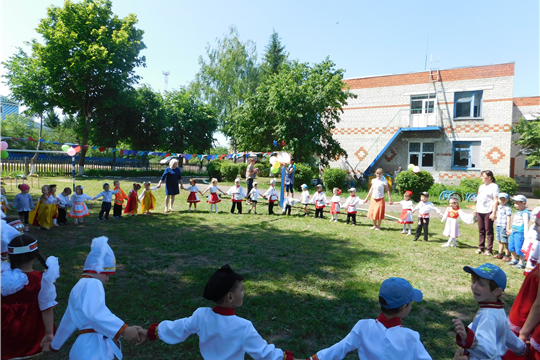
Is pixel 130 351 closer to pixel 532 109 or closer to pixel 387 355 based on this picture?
pixel 387 355

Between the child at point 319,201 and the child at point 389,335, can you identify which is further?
the child at point 319,201

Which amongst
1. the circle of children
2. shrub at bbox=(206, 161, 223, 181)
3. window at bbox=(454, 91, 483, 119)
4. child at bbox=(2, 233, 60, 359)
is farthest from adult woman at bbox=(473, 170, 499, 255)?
shrub at bbox=(206, 161, 223, 181)


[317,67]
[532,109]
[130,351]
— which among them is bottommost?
[130,351]

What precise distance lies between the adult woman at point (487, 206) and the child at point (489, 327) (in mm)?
6142

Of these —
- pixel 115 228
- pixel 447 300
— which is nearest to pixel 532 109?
pixel 447 300

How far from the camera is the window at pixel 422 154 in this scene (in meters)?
23.5

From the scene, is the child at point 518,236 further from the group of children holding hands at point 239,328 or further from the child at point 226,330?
the child at point 226,330

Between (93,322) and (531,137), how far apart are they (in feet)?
81.7

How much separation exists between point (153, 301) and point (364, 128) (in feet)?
76.5

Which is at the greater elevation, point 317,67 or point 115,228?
point 317,67

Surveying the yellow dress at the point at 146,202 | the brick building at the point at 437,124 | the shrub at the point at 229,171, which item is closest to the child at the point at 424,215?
the yellow dress at the point at 146,202

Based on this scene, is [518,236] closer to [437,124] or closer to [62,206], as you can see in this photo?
[62,206]

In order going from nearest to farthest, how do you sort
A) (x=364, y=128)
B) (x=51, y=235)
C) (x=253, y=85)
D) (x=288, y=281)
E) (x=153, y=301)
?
(x=153, y=301) < (x=288, y=281) < (x=51, y=235) < (x=364, y=128) < (x=253, y=85)

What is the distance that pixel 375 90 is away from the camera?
82.2ft
